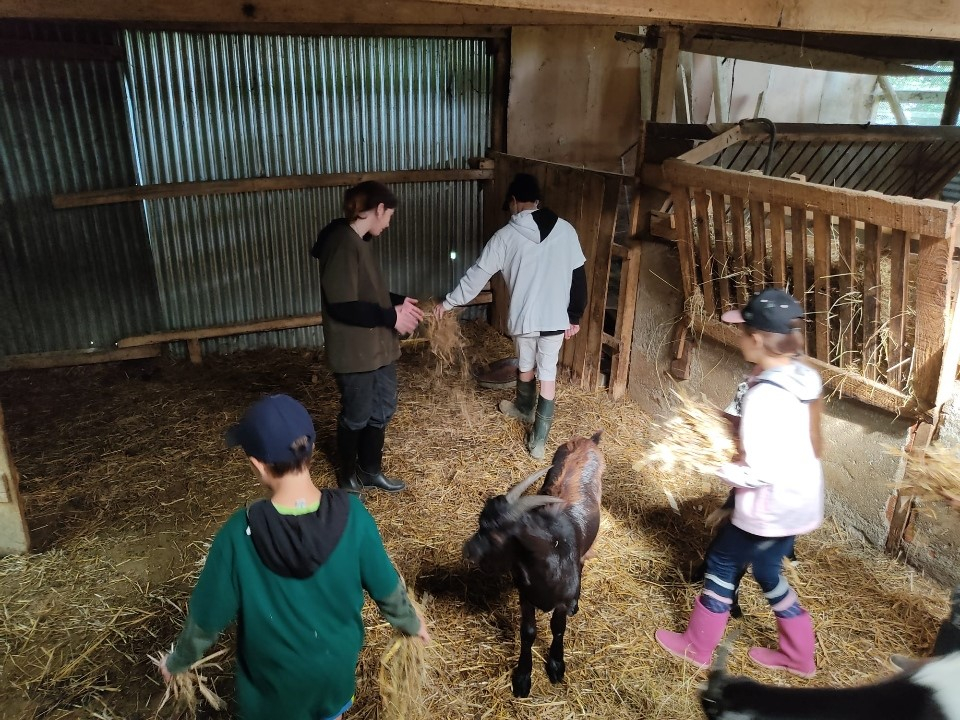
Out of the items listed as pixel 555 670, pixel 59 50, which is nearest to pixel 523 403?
pixel 555 670

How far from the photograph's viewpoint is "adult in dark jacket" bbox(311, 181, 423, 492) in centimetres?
416

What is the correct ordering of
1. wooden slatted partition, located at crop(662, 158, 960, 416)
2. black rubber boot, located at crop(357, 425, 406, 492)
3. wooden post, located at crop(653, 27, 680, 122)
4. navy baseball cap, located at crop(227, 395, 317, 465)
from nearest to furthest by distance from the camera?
navy baseball cap, located at crop(227, 395, 317, 465) < wooden slatted partition, located at crop(662, 158, 960, 416) < black rubber boot, located at crop(357, 425, 406, 492) < wooden post, located at crop(653, 27, 680, 122)

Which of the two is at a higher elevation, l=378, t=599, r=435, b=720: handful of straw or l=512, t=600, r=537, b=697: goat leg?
l=378, t=599, r=435, b=720: handful of straw

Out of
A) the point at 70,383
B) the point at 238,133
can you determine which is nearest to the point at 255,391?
the point at 70,383

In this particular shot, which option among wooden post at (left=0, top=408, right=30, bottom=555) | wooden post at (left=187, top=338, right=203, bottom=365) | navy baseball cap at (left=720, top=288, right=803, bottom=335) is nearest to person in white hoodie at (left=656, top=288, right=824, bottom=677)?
navy baseball cap at (left=720, top=288, right=803, bottom=335)

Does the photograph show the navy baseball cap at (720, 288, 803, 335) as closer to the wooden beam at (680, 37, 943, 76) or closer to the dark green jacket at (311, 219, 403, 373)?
the dark green jacket at (311, 219, 403, 373)

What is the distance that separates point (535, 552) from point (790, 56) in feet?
26.7

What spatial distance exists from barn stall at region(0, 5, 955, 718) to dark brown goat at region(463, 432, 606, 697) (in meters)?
0.28

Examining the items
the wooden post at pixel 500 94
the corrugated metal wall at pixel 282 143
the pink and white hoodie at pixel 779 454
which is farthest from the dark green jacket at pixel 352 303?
the wooden post at pixel 500 94

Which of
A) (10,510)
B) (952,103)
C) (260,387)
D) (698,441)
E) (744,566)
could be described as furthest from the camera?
(952,103)

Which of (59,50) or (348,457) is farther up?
(59,50)

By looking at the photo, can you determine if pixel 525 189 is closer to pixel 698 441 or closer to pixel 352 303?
pixel 352 303

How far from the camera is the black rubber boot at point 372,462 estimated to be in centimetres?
481

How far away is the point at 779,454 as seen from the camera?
2.93 m
